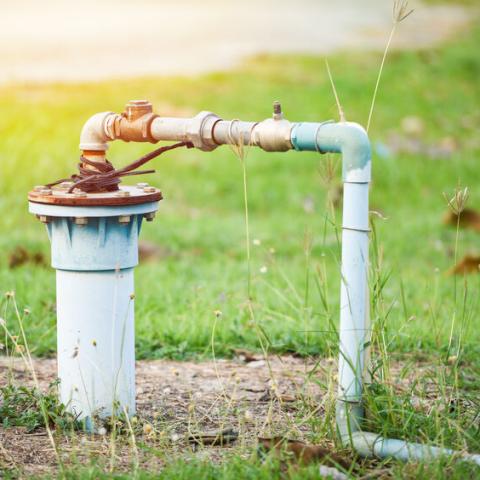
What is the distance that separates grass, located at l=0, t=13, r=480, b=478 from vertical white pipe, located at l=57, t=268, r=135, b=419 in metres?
0.31

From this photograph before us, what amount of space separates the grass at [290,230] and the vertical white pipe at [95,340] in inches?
12.2

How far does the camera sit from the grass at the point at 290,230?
2992mm

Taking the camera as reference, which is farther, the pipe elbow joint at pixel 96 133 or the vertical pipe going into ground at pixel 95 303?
the pipe elbow joint at pixel 96 133

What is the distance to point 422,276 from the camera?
557 centimetres

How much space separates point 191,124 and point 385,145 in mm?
5879

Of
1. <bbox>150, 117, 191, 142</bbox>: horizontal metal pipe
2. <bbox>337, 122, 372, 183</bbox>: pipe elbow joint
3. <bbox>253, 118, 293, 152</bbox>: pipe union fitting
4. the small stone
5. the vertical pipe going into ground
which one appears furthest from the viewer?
the small stone

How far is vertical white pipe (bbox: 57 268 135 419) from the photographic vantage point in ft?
9.52

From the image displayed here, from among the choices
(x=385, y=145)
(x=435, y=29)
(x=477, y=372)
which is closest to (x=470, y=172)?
(x=385, y=145)

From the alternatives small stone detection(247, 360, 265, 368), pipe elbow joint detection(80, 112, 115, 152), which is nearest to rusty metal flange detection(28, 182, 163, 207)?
pipe elbow joint detection(80, 112, 115, 152)

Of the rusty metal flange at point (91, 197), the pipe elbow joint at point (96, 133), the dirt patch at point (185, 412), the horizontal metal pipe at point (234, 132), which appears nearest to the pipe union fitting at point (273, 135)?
the horizontal metal pipe at point (234, 132)

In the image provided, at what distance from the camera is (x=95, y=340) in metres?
2.91


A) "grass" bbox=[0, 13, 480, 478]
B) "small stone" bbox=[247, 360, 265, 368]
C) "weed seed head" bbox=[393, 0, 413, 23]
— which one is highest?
"weed seed head" bbox=[393, 0, 413, 23]

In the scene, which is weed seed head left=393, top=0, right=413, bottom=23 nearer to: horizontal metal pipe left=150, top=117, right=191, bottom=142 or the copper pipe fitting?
horizontal metal pipe left=150, top=117, right=191, bottom=142

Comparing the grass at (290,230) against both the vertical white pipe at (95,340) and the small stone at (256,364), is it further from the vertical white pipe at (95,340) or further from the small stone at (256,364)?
the vertical white pipe at (95,340)
